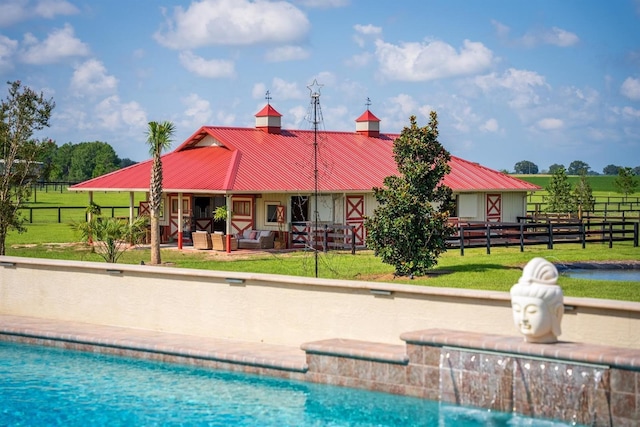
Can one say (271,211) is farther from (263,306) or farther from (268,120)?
(263,306)

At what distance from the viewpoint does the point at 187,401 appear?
41.3 ft

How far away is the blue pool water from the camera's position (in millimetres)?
11766

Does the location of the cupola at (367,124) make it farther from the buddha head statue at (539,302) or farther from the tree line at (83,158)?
the tree line at (83,158)

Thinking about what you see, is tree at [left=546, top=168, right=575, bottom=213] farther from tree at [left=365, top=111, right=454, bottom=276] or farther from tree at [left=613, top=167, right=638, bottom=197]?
tree at [left=365, top=111, right=454, bottom=276]

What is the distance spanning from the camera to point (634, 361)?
34.0ft

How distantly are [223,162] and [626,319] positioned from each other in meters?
26.2

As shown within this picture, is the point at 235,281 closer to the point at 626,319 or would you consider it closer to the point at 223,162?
the point at 626,319

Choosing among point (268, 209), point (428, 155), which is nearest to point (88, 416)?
point (428, 155)

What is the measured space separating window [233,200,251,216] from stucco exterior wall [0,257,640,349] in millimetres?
18243

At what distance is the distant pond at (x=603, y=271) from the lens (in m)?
25.0

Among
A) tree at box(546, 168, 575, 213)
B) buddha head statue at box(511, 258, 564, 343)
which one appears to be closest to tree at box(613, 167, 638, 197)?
tree at box(546, 168, 575, 213)

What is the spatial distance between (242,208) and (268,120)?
21.3ft

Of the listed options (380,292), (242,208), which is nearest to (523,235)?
(242,208)

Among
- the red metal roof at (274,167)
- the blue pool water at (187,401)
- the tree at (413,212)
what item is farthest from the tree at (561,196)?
the blue pool water at (187,401)
